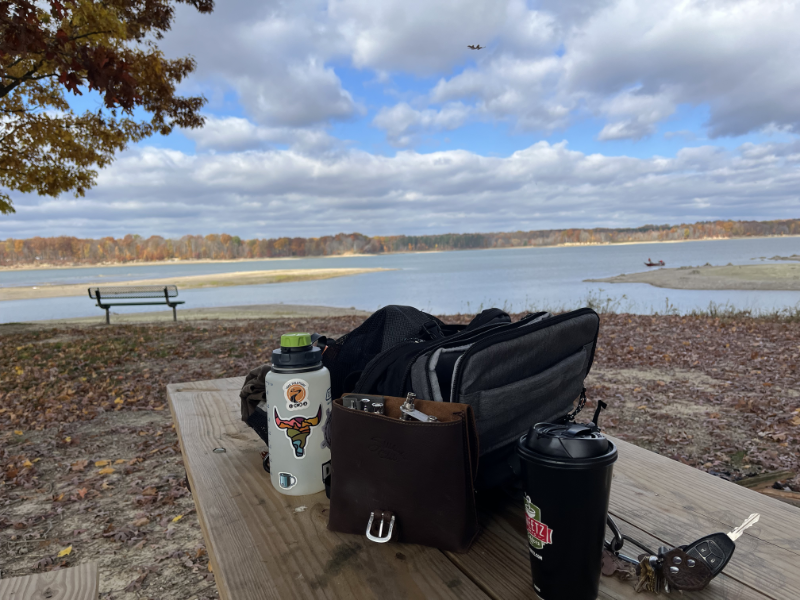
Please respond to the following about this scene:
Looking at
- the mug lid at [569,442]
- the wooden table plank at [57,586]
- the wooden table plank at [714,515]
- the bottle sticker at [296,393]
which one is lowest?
the wooden table plank at [57,586]

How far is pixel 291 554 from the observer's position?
1.18 m

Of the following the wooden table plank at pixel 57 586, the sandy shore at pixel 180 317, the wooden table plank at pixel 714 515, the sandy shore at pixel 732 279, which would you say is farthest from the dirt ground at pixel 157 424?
the sandy shore at pixel 732 279

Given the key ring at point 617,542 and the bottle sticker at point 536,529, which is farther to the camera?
the key ring at point 617,542

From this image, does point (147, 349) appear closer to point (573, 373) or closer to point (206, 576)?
point (206, 576)

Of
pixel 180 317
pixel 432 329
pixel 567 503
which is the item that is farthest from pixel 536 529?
pixel 180 317

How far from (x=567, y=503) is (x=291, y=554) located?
2.19ft

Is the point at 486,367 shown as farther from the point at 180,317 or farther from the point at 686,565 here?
the point at 180,317

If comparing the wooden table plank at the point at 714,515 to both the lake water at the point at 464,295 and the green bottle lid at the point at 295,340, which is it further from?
the lake water at the point at 464,295

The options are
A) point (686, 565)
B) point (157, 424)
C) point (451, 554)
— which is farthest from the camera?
point (157, 424)

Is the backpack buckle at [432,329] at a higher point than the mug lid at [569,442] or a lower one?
higher

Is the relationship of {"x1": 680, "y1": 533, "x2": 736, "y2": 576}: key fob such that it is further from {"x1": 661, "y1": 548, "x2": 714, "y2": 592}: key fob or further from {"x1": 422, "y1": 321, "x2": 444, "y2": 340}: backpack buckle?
{"x1": 422, "y1": 321, "x2": 444, "y2": 340}: backpack buckle

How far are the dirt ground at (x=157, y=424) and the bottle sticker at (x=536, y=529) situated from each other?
2.38 metres

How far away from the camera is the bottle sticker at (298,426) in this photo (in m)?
1.34

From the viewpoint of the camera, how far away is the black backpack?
1.26 meters
